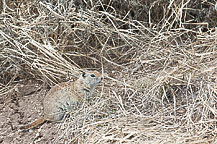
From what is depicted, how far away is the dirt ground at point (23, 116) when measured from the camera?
156 inches

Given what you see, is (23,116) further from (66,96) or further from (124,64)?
(124,64)

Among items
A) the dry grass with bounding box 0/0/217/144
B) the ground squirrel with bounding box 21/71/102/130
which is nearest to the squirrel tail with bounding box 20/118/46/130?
the ground squirrel with bounding box 21/71/102/130

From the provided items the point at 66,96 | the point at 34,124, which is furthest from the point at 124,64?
the point at 34,124

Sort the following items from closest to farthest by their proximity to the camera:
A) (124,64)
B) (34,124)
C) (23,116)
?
1. (34,124)
2. (23,116)
3. (124,64)

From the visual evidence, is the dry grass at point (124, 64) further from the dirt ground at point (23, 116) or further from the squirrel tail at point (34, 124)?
the squirrel tail at point (34, 124)

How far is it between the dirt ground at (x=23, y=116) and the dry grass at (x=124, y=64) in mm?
142

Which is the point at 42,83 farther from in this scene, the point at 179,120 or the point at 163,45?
the point at 179,120

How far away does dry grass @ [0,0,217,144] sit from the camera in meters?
3.51

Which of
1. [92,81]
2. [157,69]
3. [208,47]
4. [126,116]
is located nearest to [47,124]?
[92,81]

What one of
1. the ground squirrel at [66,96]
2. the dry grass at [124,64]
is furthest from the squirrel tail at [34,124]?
the dry grass at [124,64]

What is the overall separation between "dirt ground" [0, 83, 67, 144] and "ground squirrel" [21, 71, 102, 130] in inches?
3.4

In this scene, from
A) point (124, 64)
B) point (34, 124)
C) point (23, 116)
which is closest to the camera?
point (34, 124)

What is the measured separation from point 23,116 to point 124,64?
1246 mm

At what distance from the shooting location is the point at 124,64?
4.65 meters
